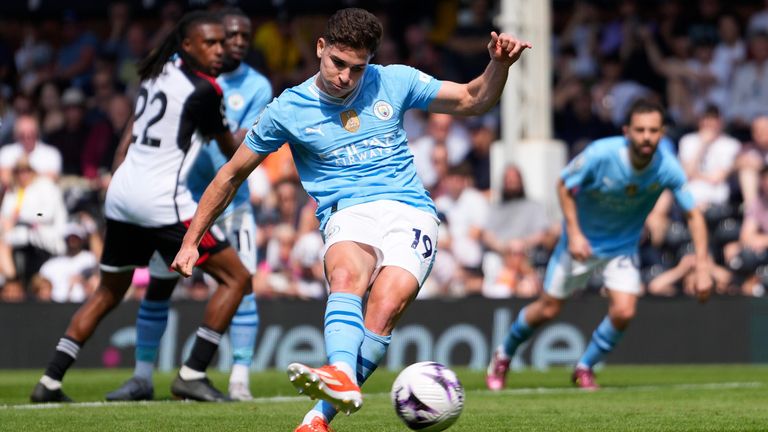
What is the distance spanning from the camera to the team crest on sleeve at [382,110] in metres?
6.70

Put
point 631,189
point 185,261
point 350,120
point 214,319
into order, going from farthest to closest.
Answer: point 631,189
point 214,319
point 350,120
point 185,261

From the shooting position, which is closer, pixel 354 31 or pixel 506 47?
pixel 354 31

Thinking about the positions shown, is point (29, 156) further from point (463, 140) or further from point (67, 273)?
point (463, 140)

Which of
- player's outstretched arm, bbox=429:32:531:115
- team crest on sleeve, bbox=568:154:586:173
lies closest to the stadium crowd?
team crest on sleeve, bbox=568:154:586:173

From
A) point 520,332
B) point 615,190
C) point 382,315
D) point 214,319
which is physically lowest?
point 520,332

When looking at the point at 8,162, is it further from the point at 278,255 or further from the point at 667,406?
the point at 667,406

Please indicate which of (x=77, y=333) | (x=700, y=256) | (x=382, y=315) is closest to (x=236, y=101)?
(x=77, y=333)

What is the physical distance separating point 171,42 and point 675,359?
7.46 meters

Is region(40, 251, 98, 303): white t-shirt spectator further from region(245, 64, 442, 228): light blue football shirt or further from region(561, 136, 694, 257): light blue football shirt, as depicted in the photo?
region(245, 64, 442, 228): light blue football shirt

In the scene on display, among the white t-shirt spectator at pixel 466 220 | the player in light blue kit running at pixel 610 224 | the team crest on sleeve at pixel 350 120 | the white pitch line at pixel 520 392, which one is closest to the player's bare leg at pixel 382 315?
the team crest on sleeve at pixel 350 120

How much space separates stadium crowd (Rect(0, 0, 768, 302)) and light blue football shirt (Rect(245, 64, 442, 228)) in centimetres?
777

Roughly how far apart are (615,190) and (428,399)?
16.1 ft

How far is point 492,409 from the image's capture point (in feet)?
27.6

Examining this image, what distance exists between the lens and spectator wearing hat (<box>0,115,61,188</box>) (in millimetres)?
16062
